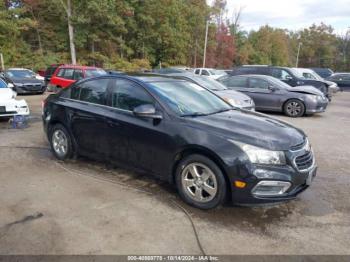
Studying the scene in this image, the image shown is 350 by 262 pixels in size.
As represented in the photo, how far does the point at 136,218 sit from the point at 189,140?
1.09 metres

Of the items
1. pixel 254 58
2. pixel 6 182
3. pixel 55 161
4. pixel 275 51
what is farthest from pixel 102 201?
pixel 275 51

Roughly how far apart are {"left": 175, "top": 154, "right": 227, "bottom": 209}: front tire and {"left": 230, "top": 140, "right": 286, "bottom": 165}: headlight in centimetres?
39

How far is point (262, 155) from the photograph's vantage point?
3.44 meters

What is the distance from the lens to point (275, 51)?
7075 cm

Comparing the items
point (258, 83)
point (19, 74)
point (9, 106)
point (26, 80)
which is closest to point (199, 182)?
point (9, 106)

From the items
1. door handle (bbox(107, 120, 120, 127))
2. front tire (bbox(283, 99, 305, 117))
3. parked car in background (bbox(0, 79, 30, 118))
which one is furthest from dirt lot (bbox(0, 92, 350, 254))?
front tire (bbox(283, 99, 305, 117))

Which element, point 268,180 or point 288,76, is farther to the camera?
point 288,76

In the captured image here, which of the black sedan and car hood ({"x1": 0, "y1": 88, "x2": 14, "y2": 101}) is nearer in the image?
the black sedan

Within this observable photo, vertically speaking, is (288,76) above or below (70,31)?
below

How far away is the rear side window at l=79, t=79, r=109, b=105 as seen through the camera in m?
4.85

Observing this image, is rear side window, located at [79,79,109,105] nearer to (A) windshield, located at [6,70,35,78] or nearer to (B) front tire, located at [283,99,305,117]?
(B) front tire, located at [283,99,305,117]

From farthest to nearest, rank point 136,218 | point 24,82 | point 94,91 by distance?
point 24,82
point 94,91
point 136,218

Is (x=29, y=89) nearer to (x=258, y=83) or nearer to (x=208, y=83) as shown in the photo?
(x=208, y=83)

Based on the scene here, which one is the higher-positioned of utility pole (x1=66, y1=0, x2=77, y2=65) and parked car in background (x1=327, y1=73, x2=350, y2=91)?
utility pole (x1=66, y1=0, x2=77, y2=65)
